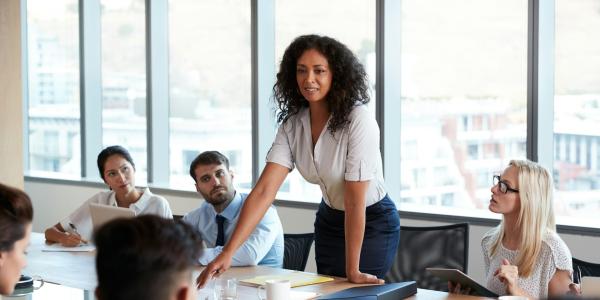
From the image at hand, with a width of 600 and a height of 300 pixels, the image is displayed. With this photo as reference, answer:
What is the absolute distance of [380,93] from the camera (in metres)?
5.84

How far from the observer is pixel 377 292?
2953 mm

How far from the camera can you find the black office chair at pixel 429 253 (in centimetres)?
393

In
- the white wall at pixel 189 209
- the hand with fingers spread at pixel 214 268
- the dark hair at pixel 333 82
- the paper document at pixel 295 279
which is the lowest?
the white wall at pixel 189 209

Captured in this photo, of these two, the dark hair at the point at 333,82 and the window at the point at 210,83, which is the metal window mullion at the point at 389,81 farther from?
the dark hair at the point at 333,82

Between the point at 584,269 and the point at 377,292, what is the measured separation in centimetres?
92

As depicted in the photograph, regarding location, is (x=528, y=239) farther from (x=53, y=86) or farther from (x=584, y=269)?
(x=53, y=86)

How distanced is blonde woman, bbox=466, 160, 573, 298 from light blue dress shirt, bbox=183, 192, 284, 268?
99 cm

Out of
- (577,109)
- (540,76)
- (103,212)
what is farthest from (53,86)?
(577,109)

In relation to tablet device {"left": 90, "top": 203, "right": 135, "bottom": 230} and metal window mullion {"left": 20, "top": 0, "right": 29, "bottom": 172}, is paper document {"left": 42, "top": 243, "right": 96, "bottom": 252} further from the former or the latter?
metal window mullion {"left": 20, "top": 0, "right": 29, "bottom": 172}

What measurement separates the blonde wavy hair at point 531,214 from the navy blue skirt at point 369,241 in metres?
0.43

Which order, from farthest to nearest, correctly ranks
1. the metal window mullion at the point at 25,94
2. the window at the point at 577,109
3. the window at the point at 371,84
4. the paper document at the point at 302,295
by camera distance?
the metal window mullion at the point at 25,94
the window at the point at 371,84
the window at the point at 577,109
the paper document at the point at 302,295

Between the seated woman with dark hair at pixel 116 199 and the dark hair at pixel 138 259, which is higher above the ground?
the dark hair at pixel 138 259

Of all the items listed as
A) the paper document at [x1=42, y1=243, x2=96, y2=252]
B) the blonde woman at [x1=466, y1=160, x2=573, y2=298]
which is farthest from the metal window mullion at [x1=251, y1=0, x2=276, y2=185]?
the blonde woman at [x1=466, y1=160, x2=573, y2=298]

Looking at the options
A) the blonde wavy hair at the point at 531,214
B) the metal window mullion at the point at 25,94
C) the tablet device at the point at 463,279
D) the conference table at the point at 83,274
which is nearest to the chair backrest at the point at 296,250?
the conference table at the point at 83,274
